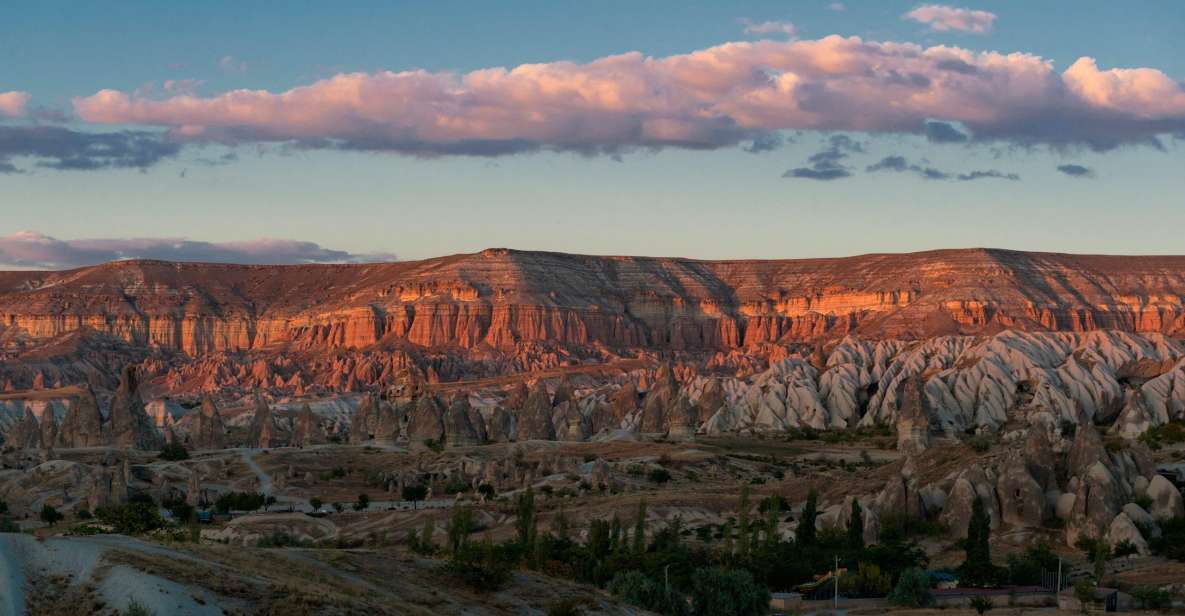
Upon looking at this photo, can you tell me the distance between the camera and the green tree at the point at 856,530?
2680 inches

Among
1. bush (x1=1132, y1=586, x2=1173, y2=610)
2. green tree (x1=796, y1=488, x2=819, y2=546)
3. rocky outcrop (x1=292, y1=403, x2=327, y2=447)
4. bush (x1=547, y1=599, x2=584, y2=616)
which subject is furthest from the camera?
rocky outcrop (x1=292, y1=403, x2=327, y2=447)

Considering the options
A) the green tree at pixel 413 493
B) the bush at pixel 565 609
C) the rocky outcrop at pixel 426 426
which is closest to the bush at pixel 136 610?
the bush at pixel 565 609

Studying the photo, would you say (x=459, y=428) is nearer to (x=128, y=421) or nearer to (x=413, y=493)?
(x=128, y=421)

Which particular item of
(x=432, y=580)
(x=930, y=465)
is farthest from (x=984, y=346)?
(x=432, y=580)

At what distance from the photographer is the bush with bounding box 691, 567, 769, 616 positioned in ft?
174

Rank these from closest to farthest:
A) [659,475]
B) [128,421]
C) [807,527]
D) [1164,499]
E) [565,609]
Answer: [565,609] → [807,527] → [1164,499] → [659,475] → [128,421]

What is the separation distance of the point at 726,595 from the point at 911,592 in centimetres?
875

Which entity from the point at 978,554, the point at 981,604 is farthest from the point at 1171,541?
the point at 981,604

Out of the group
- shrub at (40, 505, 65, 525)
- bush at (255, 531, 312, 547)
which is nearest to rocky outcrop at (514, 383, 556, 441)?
shrub at (40, 505, 65, 525)

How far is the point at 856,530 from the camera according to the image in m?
69.4

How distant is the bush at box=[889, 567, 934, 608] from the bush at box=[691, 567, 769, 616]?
585 cm

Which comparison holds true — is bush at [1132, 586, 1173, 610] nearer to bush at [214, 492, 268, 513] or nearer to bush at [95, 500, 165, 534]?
bush at [95, 500, 165, 534]

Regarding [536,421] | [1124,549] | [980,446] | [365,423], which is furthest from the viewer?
[365,423]

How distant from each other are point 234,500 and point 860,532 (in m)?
39.4
